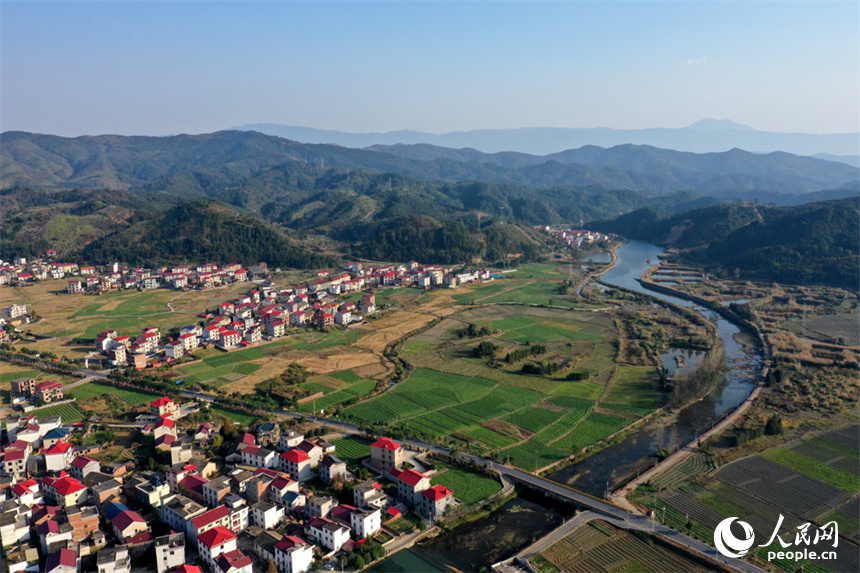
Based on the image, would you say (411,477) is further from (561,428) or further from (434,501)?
(561,428)

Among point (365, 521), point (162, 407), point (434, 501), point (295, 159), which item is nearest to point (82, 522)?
point (365, 521)

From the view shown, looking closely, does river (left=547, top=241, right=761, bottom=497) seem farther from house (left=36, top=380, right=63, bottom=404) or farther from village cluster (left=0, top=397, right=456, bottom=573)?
house (left=36, top=380, right=63, bottom=404)

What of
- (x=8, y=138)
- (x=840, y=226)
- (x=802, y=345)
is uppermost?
(x=8, y=138)

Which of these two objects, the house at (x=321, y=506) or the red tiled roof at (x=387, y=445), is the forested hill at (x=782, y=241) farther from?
the house at (x=321, y=506)

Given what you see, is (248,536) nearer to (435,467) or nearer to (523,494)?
(435,467)

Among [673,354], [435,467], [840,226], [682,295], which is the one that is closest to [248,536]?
[435,467]

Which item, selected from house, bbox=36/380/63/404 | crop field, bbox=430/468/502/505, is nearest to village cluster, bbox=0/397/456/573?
crop field, bbox=430/468/502/505

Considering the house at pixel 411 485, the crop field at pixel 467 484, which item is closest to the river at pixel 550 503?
the crop field at pixel 467 484
